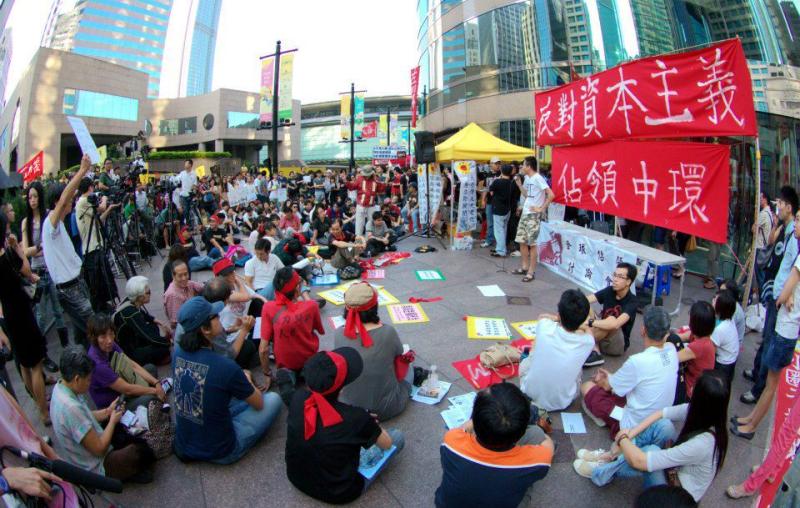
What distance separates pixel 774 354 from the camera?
3.53 metres

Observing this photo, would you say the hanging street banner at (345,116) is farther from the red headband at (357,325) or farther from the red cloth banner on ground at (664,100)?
the red headband at (357,325)

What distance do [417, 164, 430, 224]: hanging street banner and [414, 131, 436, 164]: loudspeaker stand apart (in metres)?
0.73

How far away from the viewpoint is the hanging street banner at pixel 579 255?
21.1 feet

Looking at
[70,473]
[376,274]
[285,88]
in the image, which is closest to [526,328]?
[376,274]

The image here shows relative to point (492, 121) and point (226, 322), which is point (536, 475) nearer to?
point (226, 322)

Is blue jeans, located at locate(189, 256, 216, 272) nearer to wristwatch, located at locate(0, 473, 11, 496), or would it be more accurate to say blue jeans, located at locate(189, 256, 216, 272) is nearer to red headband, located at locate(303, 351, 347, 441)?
red headband, located at locate(303, 351, 347, 441)

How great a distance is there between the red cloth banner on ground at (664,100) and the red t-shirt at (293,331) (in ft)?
16.0

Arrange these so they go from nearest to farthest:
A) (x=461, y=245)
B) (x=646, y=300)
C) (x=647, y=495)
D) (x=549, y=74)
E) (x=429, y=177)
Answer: (x=647, y=495) < (x=646, y=300) < (x=461, y=245) < (x=429, y=177) < (x=549, y=74)

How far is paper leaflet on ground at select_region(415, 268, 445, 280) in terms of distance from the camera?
7.91m

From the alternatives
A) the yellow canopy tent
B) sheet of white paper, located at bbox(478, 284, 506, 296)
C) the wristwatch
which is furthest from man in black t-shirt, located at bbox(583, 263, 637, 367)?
the yellow canopy tent

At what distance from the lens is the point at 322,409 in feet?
8.06

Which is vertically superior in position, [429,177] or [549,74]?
[549,74]

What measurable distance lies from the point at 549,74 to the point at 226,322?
17195mm

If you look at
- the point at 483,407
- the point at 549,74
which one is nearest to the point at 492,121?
the point at 549,74
